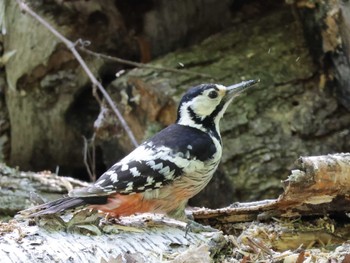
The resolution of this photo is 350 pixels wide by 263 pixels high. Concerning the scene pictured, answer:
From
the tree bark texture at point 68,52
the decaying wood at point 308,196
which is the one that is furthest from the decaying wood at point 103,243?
the tree bark texture at point 68,52

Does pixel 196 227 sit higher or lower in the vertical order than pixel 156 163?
lower

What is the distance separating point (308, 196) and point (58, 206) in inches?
34.9

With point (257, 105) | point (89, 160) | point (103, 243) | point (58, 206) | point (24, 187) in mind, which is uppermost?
point (58, 206)

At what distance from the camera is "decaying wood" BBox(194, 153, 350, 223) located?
7.86 ft

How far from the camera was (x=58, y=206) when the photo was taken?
2.41 metres

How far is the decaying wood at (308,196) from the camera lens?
2.39m

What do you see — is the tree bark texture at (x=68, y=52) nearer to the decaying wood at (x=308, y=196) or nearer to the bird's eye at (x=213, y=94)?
the bird's eye at (x=213, y=94)

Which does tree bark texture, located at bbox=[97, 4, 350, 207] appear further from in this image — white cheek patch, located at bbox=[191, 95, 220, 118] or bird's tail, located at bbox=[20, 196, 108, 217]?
bird's tail, located at bbox=[20, 196, 108, 217]

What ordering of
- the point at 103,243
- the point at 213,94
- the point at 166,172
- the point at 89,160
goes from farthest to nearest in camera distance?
the point at 89,160 → the point at 213,94 → the point at 166,172 → the point at 103,243

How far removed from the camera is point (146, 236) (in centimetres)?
241

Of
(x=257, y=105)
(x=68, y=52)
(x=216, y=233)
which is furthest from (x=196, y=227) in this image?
(x=68, y=52)

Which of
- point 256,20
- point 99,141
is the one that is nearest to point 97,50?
point 99,141

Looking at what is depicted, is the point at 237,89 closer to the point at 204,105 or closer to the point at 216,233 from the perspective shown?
the point at 204,105

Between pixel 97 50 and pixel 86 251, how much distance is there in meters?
2.70
